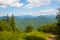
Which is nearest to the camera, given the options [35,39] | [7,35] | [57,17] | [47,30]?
[7,35]

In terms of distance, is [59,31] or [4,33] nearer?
[4,33]

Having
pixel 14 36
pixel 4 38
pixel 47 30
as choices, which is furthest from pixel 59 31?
pixel 47 30

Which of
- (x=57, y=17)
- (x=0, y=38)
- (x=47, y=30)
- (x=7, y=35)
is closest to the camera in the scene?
(x=0, y=38)

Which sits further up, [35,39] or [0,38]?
[0,38]

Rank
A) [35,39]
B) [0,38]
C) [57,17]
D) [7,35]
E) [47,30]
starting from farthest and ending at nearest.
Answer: [47,30], [35,39], [57,17], [7,35], [0,38]

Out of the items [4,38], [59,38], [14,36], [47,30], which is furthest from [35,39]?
[47,30]

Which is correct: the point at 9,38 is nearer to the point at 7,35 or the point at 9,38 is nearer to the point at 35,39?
the point at 7,35

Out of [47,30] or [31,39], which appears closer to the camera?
[31,39]

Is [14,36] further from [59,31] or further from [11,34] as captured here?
[59,31]

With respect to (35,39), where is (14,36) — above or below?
above

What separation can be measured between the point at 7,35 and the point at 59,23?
757cm

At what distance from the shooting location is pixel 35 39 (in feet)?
66.8

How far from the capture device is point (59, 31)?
1908 cm

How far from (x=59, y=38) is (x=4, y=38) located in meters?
8.60
